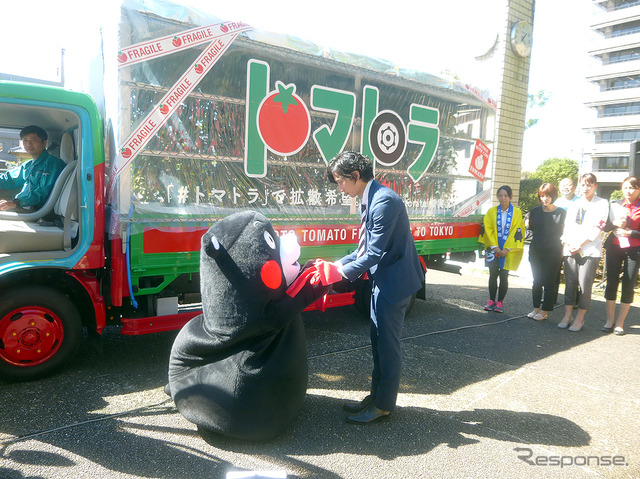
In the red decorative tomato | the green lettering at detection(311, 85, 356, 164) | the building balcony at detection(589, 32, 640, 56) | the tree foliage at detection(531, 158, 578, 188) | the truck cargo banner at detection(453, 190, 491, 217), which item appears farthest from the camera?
the building balcony at detection(589, 32, 640, 56)

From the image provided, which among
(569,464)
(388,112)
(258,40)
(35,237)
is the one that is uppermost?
(258,40)

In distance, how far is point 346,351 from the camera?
450cm

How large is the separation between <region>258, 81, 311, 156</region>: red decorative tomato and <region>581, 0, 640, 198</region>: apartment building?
5833cm

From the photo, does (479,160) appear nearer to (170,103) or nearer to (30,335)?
(170,103)

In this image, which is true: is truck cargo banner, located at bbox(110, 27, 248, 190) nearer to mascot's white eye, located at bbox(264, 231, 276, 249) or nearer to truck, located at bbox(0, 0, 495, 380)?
truck, located at bbox(0, 0, 495, 380)

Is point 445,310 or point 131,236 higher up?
point 131,236

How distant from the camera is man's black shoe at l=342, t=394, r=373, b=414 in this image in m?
3.20

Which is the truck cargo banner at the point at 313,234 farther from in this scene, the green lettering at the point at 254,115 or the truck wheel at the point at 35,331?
the truck wheel at the point at 35,331

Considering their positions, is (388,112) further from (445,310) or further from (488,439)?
(488,439)

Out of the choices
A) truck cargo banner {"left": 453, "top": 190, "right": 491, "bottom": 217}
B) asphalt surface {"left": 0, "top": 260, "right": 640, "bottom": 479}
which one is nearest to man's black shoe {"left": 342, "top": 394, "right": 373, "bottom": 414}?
asphalt surface {"left": 0, "top": 260, "right": 640, "bottom": 479}

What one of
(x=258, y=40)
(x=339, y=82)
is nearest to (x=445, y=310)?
(x=339, y=82)

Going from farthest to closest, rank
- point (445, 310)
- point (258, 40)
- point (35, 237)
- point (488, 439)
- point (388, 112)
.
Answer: point (445, 310) → point (388, 112) → point (258, 40) → point (35, 237) → point (488, 439)

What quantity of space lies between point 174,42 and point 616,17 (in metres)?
72.0

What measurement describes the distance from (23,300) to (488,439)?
3.39 m
